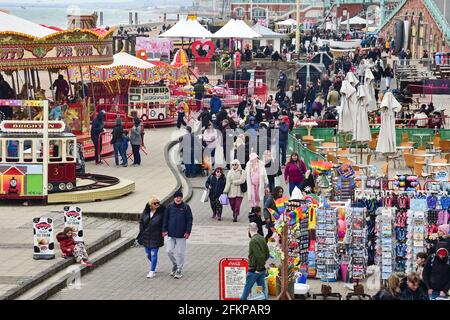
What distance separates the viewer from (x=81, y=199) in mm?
25797

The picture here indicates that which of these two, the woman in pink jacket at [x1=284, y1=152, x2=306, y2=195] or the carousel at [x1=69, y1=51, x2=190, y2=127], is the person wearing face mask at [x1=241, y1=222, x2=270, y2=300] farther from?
the carousel at [x1=69, y1=51, x2=190, y2=127]

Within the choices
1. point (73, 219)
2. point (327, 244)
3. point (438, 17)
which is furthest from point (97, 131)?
point (438, 17)

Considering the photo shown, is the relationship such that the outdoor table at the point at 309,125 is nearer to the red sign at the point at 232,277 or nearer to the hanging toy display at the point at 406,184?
the hanging toy display at the point at 406,184

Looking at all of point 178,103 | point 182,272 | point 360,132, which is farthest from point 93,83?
point 182,272

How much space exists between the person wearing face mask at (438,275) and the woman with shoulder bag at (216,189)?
7656 millimetres

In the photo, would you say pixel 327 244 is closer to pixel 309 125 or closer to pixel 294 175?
pixel 294 175

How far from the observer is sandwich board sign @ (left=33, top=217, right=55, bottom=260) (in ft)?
65.7

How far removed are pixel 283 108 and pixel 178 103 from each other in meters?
3.33

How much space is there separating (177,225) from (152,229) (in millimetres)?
369

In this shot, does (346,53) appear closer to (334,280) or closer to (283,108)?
(283,108)

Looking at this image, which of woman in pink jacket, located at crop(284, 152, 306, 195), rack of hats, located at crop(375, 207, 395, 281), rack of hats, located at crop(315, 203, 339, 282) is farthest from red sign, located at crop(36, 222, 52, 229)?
woman in pink jacket, located at crop(284, 152, 306, 195)

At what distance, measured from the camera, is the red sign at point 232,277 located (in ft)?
58.0

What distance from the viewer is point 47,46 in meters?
31.6

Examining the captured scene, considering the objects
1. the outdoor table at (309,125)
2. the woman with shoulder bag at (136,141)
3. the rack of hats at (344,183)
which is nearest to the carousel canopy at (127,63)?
the outdoor table at (309,125)
